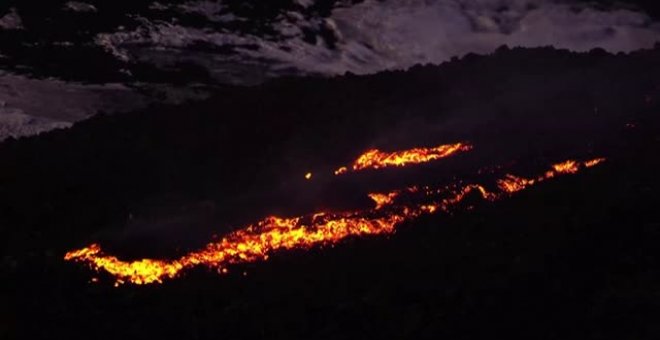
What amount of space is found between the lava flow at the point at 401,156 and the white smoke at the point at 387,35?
5.43 m

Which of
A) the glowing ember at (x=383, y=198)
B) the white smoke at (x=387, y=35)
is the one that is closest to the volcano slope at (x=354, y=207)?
the glowing ember at (x=383, y=198)

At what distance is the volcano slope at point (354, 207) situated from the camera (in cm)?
791

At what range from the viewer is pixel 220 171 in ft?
35.3

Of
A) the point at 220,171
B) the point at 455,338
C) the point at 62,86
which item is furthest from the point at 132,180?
the point at 62,86

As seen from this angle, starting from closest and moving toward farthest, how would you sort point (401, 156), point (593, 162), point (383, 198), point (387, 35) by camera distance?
point (383, 198) → point (593, 162) → point (401, 156) → point (387, 35)

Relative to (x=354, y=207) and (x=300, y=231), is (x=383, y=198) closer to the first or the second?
(x=354, y=207)

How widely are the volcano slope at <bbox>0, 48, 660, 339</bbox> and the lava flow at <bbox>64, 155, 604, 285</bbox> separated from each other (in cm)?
15

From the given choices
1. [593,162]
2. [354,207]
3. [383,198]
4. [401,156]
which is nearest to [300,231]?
[354,207]

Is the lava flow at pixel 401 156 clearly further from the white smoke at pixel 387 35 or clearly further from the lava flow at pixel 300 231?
the white smoke at pixel 387 35

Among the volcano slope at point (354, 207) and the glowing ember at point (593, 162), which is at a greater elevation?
the glowing ember at point (593, 162)

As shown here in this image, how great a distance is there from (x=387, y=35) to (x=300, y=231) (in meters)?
8.44

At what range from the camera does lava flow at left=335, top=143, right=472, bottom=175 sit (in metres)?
10.6

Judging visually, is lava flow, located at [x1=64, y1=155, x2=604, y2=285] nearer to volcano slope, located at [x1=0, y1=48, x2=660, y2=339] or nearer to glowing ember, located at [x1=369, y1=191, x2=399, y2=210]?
glowing ember, located at [x1=369, y1=191, x2=399, y2=210]

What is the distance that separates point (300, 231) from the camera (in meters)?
9.05
